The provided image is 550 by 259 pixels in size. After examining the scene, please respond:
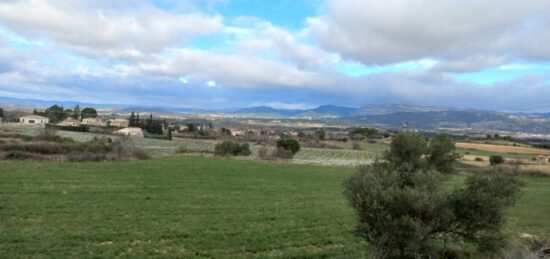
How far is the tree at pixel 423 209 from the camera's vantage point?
22.8 ft

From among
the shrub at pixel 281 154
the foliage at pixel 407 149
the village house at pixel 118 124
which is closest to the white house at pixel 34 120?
the village house at pixel 118 124

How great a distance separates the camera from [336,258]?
10.4 metres

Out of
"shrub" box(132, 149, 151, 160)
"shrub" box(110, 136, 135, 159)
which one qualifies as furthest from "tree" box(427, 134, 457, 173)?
"shrub" box(132, 149, 151, 160)

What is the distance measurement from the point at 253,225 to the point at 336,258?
Answer: 4.51 m

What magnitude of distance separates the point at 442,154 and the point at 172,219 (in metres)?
9.52

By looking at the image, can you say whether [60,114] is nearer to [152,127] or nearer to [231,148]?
[152,127]

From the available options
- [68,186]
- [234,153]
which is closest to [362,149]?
[234,153]

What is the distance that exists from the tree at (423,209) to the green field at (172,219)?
133 inches

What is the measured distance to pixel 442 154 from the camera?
12078 mm

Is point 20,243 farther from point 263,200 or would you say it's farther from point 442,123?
point 442,123

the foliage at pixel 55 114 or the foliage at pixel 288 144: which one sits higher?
the foliage at pixel 55 114

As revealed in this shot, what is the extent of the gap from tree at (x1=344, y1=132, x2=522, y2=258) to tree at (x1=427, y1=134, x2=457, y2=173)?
383 cm

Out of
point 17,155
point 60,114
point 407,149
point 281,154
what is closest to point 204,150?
point 281,154

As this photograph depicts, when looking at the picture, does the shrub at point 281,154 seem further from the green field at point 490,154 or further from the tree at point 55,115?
the tree at point 55,115
